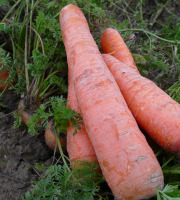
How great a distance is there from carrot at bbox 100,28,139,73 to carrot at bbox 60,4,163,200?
0.39 metres

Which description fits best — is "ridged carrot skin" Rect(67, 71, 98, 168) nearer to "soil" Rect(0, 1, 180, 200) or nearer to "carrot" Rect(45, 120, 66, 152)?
"carrot" Rect(45, 120, 66, 152)

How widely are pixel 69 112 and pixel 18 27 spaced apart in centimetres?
119

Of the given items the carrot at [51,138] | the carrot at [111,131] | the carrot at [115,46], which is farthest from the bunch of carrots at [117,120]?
the carrot at [115,46]

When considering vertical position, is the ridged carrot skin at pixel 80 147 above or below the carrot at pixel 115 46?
below

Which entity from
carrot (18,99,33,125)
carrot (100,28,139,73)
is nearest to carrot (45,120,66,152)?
carrot (18,99,33,125)

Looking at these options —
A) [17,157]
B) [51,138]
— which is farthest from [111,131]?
[17,157]

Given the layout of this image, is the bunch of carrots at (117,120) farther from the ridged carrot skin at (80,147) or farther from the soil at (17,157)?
the soil at (17,157)

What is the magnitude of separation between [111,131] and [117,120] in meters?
0.07

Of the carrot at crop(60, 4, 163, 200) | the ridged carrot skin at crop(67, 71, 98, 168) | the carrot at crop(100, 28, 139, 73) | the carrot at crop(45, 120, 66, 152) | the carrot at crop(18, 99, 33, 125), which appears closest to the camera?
the carrot at crop(60, 4, 163, 200)

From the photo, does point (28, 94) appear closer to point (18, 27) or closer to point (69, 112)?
point (69, 112)

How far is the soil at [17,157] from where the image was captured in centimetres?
136

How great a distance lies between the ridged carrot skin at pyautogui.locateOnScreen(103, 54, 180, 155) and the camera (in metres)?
1.18

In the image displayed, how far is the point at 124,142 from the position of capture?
3.65 feet

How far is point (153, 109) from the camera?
128 centimetres
